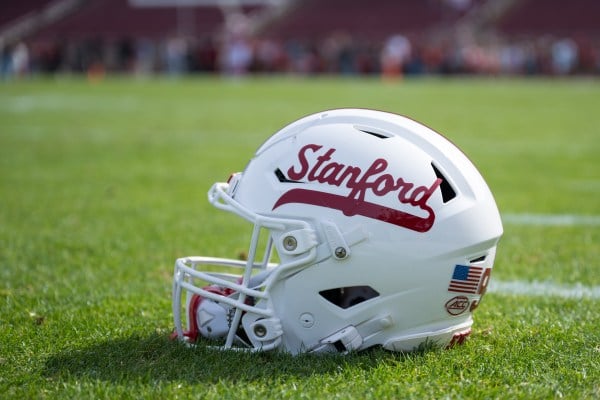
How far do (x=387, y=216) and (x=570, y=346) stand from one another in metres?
0.93

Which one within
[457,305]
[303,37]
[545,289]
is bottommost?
[303,37]

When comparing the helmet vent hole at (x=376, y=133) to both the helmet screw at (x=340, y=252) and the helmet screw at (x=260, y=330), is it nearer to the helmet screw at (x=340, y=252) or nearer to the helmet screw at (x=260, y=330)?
the helmet screw at (x=340, y=252)

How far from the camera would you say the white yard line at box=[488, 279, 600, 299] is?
364 cm

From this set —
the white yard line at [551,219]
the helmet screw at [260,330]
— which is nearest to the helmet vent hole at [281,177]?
the helmet screw at [260,330]

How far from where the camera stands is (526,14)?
34.6 m

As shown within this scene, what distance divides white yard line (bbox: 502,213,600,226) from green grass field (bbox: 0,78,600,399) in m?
0.02

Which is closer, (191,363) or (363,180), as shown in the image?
(363,180)

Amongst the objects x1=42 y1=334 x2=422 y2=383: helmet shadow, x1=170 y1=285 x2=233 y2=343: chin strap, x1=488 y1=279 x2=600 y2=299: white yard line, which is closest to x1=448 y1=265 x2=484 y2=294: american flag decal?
x1=42 y1=334 x2=422 y2=383: helmet shadow

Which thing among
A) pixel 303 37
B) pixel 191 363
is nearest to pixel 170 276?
pixel 191 363

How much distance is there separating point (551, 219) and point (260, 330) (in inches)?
130

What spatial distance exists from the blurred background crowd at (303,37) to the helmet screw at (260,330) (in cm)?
2890

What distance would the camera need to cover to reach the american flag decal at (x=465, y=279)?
2.62 metres

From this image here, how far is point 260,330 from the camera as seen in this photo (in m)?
2.71

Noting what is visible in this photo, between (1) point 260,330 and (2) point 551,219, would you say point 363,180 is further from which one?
(2) point 551,219
